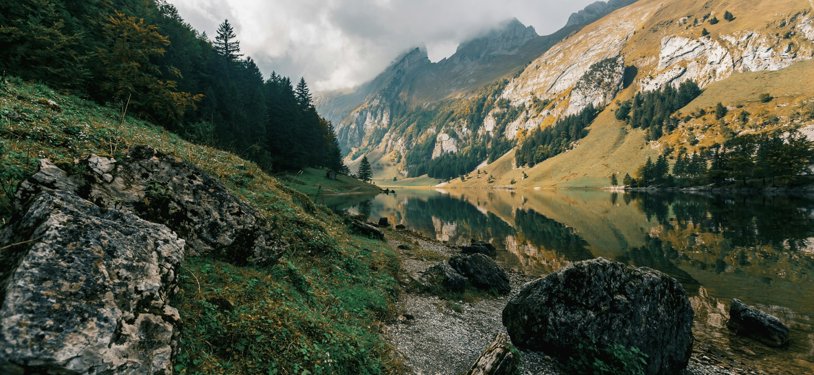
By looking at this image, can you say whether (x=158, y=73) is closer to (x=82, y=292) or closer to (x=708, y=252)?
(x=82, y=292)

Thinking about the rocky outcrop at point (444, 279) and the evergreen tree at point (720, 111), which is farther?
the evergreen tree at point (720, 111)

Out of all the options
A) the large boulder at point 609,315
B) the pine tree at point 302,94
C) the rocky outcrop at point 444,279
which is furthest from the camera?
the pine tree at point 302,94

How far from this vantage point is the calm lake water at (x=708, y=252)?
16750 mm

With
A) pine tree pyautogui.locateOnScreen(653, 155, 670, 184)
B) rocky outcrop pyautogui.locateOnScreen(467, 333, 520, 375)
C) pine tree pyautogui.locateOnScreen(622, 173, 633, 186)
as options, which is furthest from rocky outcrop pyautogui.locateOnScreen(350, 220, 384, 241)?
pine tree pyautogui.locateOnScreen(622, 173, 633, 186)

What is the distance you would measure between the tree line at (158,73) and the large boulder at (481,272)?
19.5m

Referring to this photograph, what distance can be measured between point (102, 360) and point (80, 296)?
1.00 metres

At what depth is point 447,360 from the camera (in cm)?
1206

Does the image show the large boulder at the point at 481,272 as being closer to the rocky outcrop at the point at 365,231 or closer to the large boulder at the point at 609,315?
the large boulder at the point at 609,315

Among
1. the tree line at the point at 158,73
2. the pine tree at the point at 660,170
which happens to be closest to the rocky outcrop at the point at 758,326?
the tree line at the point at 158,73

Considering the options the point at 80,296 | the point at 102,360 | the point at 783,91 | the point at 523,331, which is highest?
the point at 783,91

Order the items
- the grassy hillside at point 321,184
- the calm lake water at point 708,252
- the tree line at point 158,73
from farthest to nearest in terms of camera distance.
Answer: the grassy hillside at point 321,184 → the tree line at point 158,73 → the calm lake water at point 708,252

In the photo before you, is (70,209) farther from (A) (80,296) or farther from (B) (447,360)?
(B) (447,360)

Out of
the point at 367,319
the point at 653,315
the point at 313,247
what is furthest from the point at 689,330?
the point at 313,247

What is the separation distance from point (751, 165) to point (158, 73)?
15977 centimetres
